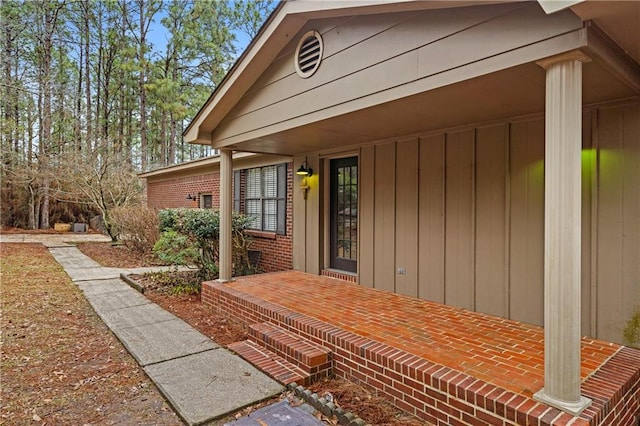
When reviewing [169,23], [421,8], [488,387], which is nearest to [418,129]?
[421,8]

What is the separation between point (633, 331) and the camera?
3154 mm

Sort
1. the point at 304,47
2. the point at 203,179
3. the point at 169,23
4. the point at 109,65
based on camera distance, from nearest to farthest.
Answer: the point at 304,47 < the point at 203,179 < the point at 169,23 < the point at 109,65

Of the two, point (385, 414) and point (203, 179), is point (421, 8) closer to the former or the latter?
point (385, 414)

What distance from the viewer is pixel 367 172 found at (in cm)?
553

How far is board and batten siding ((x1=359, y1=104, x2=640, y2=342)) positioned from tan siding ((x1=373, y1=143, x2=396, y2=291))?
0.01 m

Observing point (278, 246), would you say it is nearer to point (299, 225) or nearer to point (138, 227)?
point (299, 225)

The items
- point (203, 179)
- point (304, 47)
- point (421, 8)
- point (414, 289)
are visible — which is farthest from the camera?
point (203, 179)

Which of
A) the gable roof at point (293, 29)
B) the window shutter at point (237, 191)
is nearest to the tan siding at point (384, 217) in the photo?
the gable roof at point (293, 29)

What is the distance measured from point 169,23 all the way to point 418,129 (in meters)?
19.6

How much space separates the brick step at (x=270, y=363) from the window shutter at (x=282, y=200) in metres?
3.29

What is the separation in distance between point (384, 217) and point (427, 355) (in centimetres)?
258

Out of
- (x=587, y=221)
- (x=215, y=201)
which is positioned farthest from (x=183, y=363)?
(x=215, y=201)

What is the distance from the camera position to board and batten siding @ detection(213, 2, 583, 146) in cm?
236

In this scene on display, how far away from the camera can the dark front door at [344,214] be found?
593 cm
